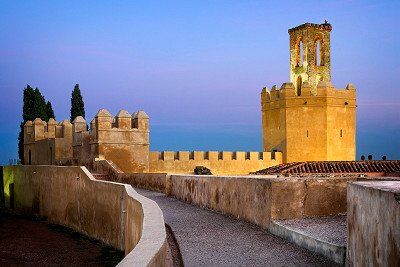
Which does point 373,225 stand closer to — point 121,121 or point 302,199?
point 302,199

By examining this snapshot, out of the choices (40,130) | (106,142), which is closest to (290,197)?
(106,142)

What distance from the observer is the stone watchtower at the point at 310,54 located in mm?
43812

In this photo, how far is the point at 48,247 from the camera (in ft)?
61.2

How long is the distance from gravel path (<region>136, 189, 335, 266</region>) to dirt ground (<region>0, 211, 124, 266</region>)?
454 centimetres

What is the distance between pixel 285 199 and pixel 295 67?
38.3 m

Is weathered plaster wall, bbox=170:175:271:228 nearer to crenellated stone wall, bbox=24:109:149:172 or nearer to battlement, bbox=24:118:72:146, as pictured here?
crenellated stone wall, bbox=24:109:149:172

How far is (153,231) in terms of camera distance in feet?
16.1

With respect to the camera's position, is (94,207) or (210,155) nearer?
(94,207)

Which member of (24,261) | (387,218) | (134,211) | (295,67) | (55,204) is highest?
(295,67)

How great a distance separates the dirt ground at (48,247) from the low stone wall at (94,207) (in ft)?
0.99

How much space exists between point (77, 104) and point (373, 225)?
37297mm

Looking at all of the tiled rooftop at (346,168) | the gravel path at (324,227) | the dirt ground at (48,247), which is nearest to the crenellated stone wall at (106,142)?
the dirt ground at (48,247)

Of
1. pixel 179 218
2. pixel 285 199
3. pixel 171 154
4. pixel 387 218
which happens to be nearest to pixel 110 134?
pixel 171 154

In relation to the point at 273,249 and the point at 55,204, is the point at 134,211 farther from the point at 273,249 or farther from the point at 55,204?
the point at 55,204
